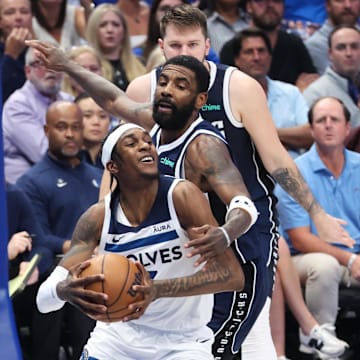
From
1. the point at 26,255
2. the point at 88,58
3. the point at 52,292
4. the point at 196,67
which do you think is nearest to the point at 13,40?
the point at 88,58

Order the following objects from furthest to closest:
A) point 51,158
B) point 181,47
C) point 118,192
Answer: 1. point 51,158
2. point 181,47
3. point 118,192

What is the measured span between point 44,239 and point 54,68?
168cm

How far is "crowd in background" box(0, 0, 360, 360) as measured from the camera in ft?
21.7

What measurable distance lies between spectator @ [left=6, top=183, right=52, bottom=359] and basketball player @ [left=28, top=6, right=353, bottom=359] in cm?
163

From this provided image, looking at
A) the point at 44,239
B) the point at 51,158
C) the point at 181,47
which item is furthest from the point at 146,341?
the point at 51,158

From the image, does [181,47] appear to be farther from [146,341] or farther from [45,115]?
[45,115]

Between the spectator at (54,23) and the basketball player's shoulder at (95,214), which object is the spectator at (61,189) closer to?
the spectator at (54,23)

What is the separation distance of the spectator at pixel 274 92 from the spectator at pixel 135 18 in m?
1.42

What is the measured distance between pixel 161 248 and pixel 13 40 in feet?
13.5

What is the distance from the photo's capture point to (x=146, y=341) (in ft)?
14.1

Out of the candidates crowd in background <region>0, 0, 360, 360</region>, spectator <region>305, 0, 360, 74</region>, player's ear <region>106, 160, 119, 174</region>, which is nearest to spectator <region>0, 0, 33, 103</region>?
crowd in background <region>0, 0, 360, 360</region>

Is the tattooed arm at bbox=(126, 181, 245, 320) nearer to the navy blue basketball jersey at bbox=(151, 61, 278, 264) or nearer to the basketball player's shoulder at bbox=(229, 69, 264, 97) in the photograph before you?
the navy blue basketball jersey at bbox=(151, 61, 278, 264)

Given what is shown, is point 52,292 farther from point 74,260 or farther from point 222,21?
point 222,21

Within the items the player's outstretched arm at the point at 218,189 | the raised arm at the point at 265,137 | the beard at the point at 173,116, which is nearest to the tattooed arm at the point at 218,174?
the player's outstretched arm at the point at 218,189
